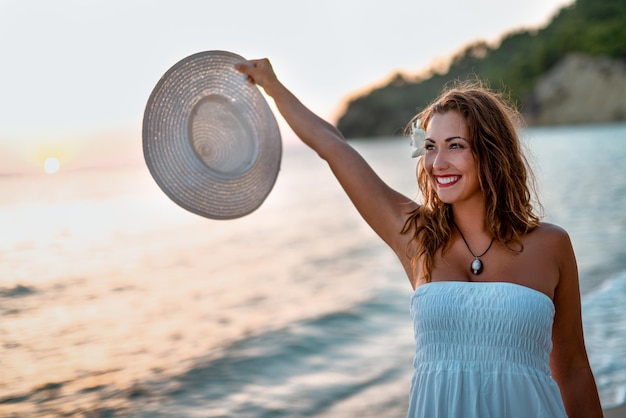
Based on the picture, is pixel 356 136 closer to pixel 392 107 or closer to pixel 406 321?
pixel 392 107

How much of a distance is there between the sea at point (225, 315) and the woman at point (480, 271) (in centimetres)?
80

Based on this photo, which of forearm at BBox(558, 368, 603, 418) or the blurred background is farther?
the blurred background

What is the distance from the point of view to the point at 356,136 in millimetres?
105562

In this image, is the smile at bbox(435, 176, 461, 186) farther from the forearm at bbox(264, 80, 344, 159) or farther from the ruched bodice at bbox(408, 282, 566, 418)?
the forearm at bbox(264, 80, 344, 159)

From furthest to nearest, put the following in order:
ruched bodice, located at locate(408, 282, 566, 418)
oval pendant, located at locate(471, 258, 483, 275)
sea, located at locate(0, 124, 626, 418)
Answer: sea, located at locate(0, 124, 626, 418), oval pendant, located at locate(471, 258, 483, 275), ruched bodice, located at locate(408, 282, 566, 418)

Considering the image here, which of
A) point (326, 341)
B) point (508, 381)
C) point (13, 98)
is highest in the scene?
point (13, 98)

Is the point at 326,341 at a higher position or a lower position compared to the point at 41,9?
lower

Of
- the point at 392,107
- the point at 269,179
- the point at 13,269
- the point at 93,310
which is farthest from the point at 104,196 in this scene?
the point at 392,107

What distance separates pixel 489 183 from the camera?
2.50 m

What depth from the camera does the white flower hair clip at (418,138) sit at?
2.67 m

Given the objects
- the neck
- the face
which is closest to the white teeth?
the face

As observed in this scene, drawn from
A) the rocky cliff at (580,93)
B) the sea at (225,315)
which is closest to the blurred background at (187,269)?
the sea at (225,315)

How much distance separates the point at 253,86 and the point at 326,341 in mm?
4895

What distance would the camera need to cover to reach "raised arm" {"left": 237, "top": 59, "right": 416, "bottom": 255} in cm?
269
